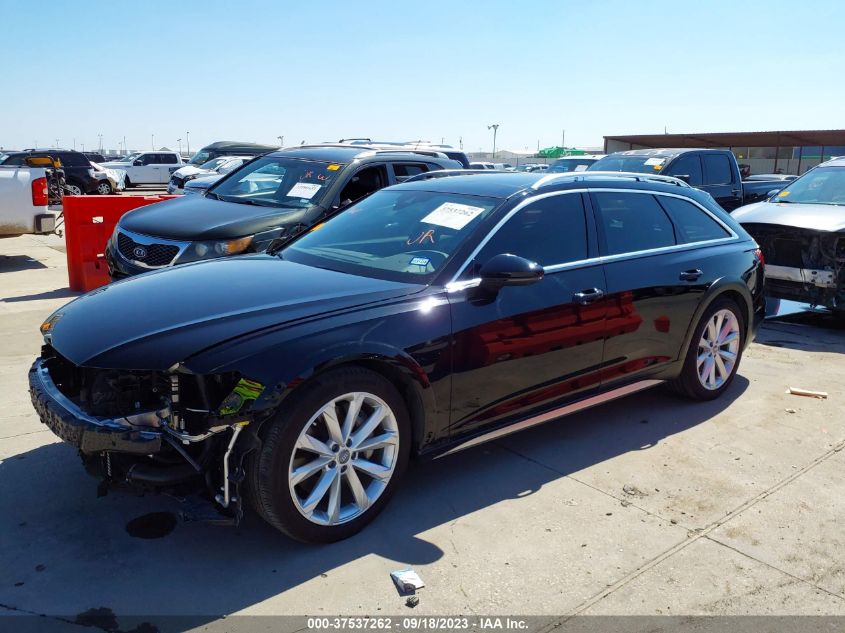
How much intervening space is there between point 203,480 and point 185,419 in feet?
0.95

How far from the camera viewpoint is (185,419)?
3.05 meters

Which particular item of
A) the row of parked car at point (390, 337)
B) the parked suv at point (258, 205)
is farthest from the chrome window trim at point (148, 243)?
the row of parked car at point (390, 337)

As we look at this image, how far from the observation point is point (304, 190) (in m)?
7.38

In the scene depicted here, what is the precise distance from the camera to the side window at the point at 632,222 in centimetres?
470

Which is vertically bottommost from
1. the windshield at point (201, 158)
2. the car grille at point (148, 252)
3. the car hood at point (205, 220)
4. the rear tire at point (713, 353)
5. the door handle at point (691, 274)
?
the rear tire at point (713, 353)

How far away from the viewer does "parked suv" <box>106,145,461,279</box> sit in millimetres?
6703

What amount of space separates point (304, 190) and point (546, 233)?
365 cm

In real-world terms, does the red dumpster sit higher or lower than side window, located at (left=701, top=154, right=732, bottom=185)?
lower

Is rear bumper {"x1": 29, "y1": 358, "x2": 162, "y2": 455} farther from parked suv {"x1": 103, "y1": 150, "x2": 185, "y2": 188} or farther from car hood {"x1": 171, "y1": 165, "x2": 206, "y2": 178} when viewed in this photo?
parked suv {"x1": 103, "y1": 150, "x2": 185, "y2": 188}

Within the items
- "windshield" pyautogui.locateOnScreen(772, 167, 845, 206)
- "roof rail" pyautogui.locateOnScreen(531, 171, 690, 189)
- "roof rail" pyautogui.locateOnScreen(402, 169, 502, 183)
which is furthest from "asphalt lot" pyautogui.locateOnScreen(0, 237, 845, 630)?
"windshield" pyautogui.locateOnScreen(772, 167, 845, 206)

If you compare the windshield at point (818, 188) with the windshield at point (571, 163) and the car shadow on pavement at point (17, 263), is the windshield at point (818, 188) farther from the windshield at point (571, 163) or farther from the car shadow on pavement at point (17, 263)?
the car shadow on pavement at point (17, 263)

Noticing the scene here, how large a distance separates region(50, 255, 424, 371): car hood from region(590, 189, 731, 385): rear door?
4.85ft

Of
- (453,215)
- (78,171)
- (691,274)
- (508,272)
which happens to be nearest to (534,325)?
(508,272)

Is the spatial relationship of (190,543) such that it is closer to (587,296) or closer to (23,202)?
(587,296)
